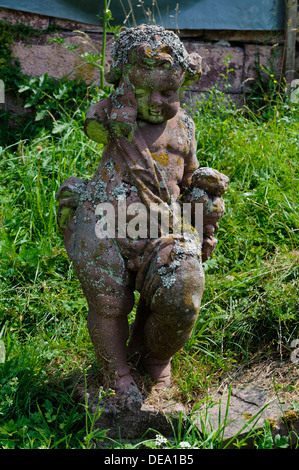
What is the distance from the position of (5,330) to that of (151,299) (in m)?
1.34

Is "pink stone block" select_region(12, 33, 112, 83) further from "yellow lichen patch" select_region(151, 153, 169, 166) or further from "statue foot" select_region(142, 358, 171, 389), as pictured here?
"statue foot" select_region(142, 358, 171, 389)

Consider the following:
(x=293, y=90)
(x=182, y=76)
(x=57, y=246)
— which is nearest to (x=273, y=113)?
(x=293, y=90)

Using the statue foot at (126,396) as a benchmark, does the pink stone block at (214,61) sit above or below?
above

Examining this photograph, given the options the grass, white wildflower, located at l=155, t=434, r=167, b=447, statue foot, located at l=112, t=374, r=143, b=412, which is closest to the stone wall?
the grass

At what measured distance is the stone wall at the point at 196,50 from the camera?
5.26 m

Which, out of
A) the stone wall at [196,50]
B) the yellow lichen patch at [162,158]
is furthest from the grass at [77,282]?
the yellow lichen patch at [162,158]

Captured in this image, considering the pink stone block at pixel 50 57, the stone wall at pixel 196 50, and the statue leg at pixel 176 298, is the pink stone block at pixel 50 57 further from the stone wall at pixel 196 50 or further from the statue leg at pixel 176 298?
the statue leg at pixel 176 298

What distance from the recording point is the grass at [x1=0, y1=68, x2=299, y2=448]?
9.12 ft

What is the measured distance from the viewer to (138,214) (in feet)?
8.00

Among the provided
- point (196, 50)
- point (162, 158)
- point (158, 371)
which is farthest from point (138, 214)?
point (196, 50)

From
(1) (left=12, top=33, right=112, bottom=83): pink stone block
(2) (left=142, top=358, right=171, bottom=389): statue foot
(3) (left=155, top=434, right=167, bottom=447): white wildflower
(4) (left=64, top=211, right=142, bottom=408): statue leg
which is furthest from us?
(1) (left=12, top=33, right=112, bottom=83): pink stone block

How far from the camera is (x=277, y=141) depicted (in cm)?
466

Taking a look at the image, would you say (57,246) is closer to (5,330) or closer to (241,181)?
(5,330)

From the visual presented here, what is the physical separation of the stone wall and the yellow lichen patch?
2.79m
